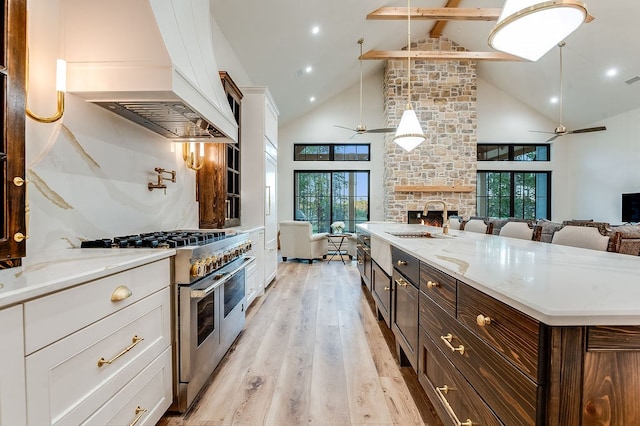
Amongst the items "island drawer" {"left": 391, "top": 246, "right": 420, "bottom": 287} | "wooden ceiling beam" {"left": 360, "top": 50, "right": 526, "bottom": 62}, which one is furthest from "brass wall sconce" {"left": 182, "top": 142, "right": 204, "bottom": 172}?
"wooden ceiling beam" {"left": 360, "top": 50, "right": 526, "bottom": 62}

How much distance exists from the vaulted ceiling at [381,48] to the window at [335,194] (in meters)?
1.80

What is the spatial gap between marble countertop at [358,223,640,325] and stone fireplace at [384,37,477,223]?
20.4ft

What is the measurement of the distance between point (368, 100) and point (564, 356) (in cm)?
835

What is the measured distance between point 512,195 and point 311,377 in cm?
830

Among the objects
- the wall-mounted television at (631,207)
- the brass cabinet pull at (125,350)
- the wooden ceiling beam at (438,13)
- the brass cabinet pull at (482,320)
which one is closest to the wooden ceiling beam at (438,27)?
the wooden ceiling beam at (438,13)

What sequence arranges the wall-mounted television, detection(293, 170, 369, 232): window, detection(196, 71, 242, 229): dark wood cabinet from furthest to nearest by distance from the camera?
detection(293, 170, 369, 232): window → the wall-mounted television → detection(196, 71, 242, 229): dark wood cabinet

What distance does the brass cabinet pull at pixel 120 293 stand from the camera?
1178 millimetres

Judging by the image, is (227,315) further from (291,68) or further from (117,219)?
(291,68)

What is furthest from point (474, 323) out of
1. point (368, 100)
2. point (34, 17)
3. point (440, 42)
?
point (440, 42)

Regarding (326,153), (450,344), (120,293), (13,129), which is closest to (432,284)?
(450,344)

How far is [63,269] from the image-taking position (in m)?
1.07

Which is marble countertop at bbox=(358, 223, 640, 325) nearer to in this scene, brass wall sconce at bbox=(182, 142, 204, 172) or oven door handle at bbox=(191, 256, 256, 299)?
oven door handle at bbox=(191, 256, 256, 299)

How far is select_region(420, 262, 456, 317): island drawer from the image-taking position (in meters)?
1.25

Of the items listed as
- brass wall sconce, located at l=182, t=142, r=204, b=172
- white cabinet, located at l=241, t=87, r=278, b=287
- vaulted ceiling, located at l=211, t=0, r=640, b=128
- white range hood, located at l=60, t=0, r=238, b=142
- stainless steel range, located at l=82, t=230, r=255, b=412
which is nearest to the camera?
white range hood, located at l=60, t=0, r=238, b=142
